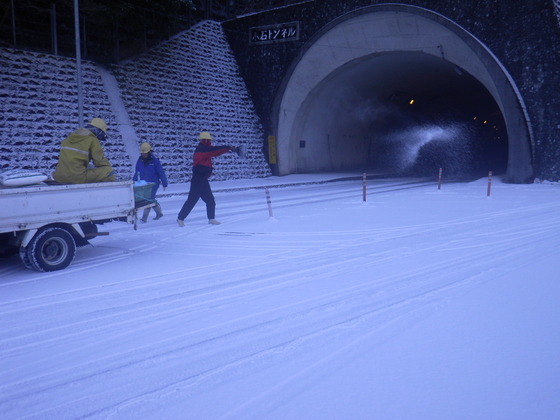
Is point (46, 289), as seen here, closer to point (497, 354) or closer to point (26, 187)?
point (26, 187)

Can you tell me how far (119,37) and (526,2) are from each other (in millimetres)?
16896

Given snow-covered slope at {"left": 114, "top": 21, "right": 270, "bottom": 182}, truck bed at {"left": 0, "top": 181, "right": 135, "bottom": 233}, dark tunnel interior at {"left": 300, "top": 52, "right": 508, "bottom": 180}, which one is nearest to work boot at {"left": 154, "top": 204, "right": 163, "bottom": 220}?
truck bed at {"left": 0, "top": 181, "right": 135, "bottom": 233}

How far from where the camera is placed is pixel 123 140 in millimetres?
18828

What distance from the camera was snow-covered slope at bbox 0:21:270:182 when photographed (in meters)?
16.1

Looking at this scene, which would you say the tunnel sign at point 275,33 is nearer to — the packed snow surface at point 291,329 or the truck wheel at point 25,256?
the packed snow surface at point 291,329

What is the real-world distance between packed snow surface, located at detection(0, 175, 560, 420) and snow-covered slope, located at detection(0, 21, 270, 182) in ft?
33.6

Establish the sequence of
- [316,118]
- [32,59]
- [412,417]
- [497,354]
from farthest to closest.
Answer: [316,118] → [32,59] → [497,354] → [412,417]

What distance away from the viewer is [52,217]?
6.33m

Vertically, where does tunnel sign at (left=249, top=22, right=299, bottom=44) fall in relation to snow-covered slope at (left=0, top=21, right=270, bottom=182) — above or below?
above

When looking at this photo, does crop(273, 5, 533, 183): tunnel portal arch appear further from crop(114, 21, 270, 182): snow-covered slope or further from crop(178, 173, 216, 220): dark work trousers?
crop(178, 173, 216, 220): dark work trousers

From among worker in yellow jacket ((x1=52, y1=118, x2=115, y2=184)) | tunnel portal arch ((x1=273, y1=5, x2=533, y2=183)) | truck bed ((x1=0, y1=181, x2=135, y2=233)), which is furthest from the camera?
tunnel portal arch ((x1=273, y1=5, x2=533, y2=183))

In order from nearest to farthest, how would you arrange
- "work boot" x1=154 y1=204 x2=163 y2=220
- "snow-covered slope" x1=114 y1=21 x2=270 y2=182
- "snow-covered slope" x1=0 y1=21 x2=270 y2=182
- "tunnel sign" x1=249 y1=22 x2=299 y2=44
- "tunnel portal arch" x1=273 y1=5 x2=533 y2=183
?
1. "work boot" x1=154 y1=204 x2=163 y2=220
2. "snow-covered slope" x1=0 y1=21 x2=270 y2=182
3. "tunnel portal arch" x1=273 y1=5 x2=533 y2=183
4. "snow-covered slope" x1=114 y1=21 x2=270 y2=182
5. "tunnel sign" x1=249 y1=22 x2=299 y2=44

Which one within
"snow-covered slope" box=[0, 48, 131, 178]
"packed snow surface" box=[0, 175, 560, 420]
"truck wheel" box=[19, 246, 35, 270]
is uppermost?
"snow-covered slope" box=[0, 48, 131, 178]

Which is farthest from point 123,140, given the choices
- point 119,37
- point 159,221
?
point 159,221
